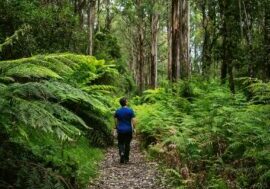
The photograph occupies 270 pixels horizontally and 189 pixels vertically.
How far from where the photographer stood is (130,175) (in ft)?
32.1

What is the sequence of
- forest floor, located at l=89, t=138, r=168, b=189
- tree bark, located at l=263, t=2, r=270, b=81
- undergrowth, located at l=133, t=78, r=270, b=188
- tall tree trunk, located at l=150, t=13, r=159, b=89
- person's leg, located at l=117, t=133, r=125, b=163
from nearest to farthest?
undergrowth, located at l=133, t=78, r=270, b=188 → forest floor, located at l=89, t=138, r=168, b=189 → person's leg, located at l=117, t=133, r=125, b=163 → tree bark, located at l=263, t=2, r=270, b=81 → tall tree trunk, located at l=150, t=13, r=159, b=89

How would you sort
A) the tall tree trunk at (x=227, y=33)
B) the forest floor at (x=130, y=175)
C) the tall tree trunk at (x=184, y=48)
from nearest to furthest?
the forest floor at (x=130, y=175) → the tall tree trunk at (x=227, y=33) → the tall tree trunk at (x=184, y=48)

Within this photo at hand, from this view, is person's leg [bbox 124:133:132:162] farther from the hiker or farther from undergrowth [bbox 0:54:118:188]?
undergrowth [bbox 0:54:118:188]

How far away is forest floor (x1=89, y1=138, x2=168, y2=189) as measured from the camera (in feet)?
28.3

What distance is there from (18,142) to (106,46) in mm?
30395

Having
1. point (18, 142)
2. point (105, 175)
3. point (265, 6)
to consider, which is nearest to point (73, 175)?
point (18, 142)

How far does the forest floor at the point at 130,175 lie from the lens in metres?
8.64

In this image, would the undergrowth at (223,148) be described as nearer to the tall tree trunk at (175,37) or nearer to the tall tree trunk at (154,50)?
the tall tree trunk at (175,37)

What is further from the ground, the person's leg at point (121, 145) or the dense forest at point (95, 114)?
the dense forest at point (95, 114)

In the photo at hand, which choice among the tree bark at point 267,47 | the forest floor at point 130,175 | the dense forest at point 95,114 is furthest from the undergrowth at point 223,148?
the tree bark at point 267,47

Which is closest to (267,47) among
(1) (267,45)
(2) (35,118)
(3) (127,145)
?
(1) (267,45)

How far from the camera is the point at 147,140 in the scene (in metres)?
13.6

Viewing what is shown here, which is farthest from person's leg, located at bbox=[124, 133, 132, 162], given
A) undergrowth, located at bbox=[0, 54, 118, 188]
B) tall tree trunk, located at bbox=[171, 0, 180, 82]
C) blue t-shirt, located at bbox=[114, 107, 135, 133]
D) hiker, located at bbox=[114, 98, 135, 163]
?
tall tree trunk, located at bbox=[171, 0, 180, 82]

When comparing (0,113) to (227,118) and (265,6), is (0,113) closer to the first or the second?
(227,118)
